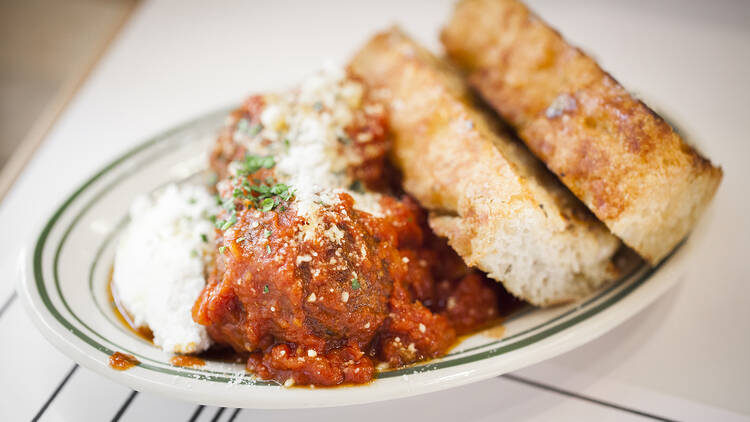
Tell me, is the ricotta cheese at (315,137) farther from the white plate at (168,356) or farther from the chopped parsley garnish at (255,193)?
the white plate at (168,356)

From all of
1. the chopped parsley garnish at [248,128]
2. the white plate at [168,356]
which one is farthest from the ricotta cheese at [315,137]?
the white plate at [168,356]

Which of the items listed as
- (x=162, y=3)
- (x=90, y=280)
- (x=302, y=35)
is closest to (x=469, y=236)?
(x=90, y=280)

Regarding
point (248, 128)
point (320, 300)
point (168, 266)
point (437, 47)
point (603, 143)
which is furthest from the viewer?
point (437, 47)

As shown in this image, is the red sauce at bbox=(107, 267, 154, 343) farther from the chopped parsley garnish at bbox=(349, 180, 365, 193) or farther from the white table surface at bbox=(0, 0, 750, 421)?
the chopped parsley garnish at bbox=(349, 180, 365, 193)

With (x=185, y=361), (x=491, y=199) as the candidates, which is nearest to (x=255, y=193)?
(x=185, y=361)

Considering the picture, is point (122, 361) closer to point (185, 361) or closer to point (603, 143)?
point (185, 361)

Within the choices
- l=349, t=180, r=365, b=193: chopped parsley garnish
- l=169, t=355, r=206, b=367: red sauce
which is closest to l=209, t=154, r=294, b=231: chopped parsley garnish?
l=349, t=180, r=365, b=193: chopped parsley garnish
